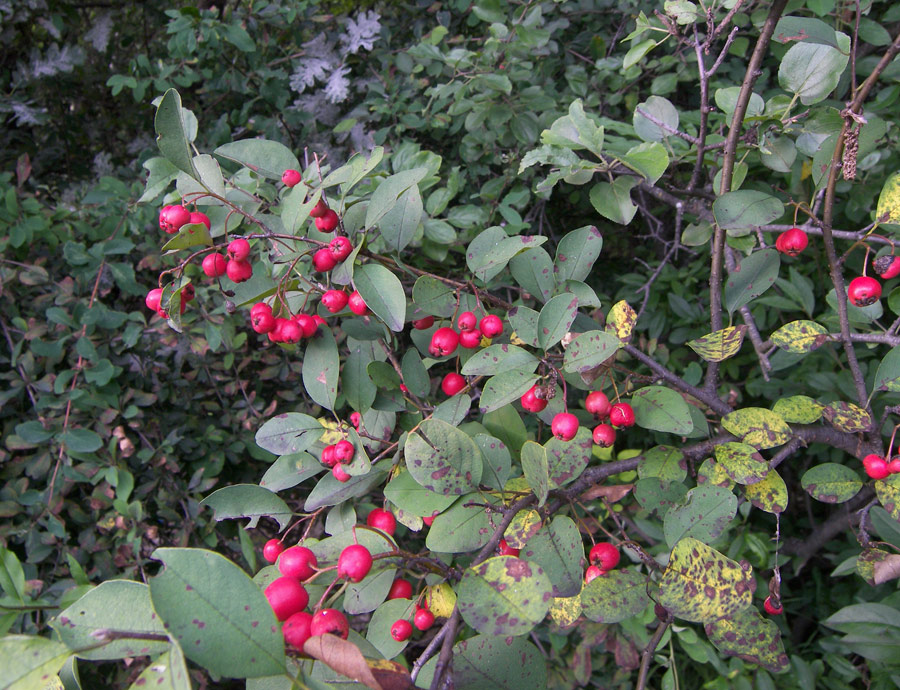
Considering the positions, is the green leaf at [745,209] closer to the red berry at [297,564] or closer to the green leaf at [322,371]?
the green leaf at [322,371]

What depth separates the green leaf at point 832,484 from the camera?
38.8 inches

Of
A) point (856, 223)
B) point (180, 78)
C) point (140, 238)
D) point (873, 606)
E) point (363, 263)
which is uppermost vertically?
point (180, 78)

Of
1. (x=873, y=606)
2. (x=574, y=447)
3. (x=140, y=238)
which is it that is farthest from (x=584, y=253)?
(x=140, y=238)

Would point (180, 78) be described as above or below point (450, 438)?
above

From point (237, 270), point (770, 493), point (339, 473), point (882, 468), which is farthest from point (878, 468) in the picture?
point (237, 270)

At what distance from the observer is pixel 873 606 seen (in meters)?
1.49

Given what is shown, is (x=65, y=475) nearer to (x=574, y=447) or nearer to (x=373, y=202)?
(x=373, y=202)

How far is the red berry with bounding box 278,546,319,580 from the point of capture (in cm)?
74

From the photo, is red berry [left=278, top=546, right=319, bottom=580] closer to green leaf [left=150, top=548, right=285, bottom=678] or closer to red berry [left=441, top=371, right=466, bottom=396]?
green leaf [left=150, top=548, right=285, bottom=678]

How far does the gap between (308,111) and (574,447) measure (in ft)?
5.81

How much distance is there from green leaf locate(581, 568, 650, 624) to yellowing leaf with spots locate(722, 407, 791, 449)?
298mm

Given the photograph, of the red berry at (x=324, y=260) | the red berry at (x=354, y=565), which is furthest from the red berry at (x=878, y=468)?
the red berry at (x=324, y=260)

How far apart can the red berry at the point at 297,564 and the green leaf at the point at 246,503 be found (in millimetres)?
160

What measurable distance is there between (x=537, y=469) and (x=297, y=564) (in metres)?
0.34
